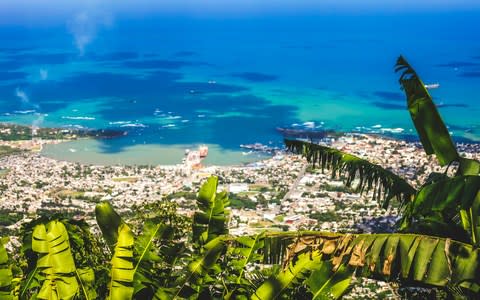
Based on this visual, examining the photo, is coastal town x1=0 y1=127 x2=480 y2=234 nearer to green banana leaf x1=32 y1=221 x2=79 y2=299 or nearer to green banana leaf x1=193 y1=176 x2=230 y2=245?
green banana leaf x1=193 y1=176 x2=230 y2=245

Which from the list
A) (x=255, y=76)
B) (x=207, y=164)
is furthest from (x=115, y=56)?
(x=207, y=164)

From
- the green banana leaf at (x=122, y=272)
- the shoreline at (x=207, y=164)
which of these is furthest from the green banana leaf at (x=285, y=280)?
the shoreline at (x=207, y=164)

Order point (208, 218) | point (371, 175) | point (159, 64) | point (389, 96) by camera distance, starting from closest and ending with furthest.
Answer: point (208, 218), point (371, 175), point (389, 96), point (159, 64)

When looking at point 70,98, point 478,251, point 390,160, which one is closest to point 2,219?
point 390,160

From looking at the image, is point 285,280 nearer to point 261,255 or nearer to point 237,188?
point 261,255

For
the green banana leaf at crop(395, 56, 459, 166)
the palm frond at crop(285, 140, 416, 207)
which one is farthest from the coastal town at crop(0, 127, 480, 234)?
the green banana leaf at crop(395, 56, 459, 166)

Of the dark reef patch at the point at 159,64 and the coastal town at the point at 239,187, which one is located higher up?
the dark reef patch at the point at 159,64

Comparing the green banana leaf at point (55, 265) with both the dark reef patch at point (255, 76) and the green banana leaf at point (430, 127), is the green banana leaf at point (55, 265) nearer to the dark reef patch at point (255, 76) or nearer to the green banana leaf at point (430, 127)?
the green banana leaf at point (430, 127)

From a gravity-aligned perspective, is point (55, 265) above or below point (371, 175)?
below
